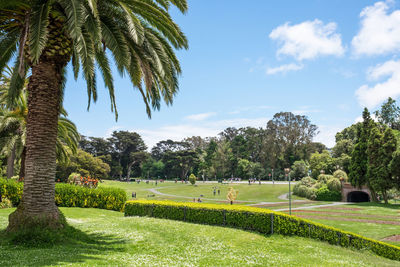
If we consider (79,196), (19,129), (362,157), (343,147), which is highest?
(343,147)

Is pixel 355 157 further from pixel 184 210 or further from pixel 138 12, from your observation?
Answer: pixel 138 12

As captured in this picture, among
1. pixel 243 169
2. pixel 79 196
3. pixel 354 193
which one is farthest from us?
pixel 243 169

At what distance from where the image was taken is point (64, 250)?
7758mm

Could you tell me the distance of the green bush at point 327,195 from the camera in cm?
4538

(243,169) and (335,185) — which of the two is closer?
(335,185)

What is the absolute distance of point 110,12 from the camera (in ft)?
31.2

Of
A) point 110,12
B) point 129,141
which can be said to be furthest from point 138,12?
point 129,141

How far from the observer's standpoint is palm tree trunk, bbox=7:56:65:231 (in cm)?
859

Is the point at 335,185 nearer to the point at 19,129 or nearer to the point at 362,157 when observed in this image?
the point at 362,157

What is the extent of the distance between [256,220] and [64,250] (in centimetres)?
826

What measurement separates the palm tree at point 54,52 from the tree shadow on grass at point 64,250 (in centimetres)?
64

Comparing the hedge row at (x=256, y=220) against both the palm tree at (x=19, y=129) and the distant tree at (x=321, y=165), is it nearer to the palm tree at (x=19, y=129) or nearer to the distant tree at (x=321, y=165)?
the palm tree at (x=19, y=129)

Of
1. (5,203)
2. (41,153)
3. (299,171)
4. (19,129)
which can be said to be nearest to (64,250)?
(41,153)

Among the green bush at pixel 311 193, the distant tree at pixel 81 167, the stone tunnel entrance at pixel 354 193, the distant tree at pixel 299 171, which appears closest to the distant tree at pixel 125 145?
the distant tree at pixel 81 167
